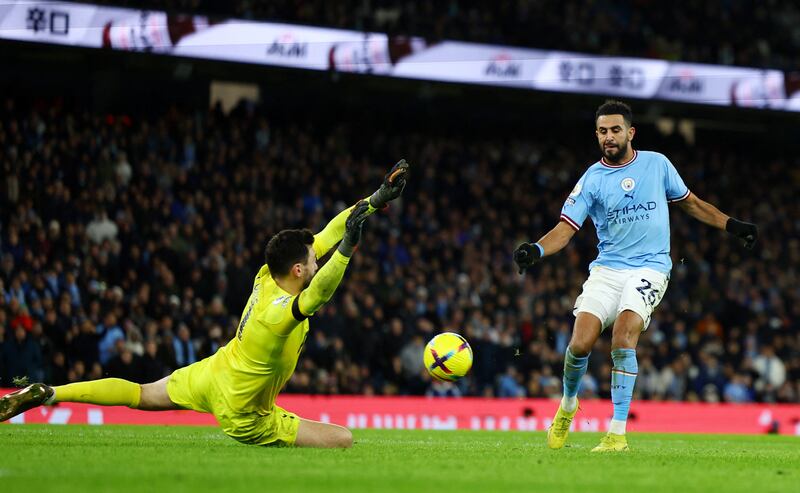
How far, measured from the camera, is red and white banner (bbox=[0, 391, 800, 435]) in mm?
16141

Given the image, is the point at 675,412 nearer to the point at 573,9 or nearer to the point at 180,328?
the point at 180,328

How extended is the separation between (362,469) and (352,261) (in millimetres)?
14088

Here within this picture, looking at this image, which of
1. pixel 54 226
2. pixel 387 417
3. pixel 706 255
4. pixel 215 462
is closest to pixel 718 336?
pixel 706 255

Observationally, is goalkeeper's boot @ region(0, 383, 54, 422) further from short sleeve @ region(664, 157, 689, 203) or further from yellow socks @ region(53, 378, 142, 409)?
short sleeve @ region(664, 157, 689, 203)

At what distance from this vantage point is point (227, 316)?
18000 millimetres

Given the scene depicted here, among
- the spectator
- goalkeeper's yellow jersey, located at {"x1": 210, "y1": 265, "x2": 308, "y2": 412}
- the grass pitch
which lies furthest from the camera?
the spectator

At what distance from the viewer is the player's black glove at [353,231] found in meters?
7.63

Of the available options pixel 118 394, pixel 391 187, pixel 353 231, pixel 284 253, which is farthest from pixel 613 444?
pixel 118 394

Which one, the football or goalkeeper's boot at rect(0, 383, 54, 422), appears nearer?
goalkeeper's boot at rect(0, 383, 54, 422)

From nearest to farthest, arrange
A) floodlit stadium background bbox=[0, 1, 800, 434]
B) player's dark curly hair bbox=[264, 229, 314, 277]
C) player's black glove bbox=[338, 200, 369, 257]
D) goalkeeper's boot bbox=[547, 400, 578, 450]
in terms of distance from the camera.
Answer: player's black glove bbox=[338, 200, 369, 257] → player's dark curly hair bbox=[264, 229, 314, 277] → goalkeeper's boot bbox=[547, 400, 578, 450] → floodlit stadium background bbox=[0, 1, 800, 434]

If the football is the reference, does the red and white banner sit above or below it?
below

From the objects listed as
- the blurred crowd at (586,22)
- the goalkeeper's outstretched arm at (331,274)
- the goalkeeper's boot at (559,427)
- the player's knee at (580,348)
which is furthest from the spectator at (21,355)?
the player's knee at (580,348)

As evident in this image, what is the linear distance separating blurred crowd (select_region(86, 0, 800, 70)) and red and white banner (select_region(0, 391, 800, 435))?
7524mm

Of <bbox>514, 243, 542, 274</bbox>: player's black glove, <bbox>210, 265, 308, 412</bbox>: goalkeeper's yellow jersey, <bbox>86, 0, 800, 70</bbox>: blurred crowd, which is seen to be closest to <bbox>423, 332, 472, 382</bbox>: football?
<bbox>514, 243, 542, 274</bbox>: player's black glove
